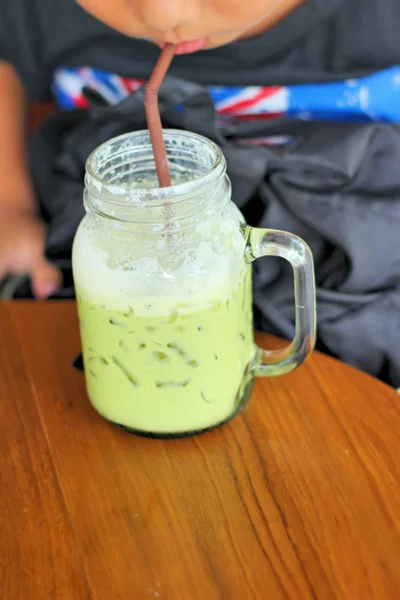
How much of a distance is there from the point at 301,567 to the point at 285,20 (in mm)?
500

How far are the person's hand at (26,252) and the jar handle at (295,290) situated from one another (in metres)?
0.28

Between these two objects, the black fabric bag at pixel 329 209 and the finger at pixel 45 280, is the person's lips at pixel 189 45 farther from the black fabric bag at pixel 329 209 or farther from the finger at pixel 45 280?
the finger at pixel 45 280

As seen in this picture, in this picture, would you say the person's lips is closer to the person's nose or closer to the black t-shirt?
the person's nose

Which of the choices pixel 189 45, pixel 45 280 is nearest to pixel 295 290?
pixel 189 45

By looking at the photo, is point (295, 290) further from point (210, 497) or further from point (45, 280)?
point (45, 280)

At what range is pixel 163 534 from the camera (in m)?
0.49

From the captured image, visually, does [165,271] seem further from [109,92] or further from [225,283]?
[109,92]

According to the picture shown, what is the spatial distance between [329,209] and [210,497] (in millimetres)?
283

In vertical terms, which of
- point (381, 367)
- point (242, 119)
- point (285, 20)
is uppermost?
point (285, 20)

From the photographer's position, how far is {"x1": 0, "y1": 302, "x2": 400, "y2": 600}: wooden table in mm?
457

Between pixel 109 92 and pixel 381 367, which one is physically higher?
pixel 109 92

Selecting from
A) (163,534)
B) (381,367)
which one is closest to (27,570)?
(163,534)

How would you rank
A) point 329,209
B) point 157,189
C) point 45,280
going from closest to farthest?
point 157,189 → point 329,209 → point 45,280

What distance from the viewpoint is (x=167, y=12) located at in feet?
1.65
